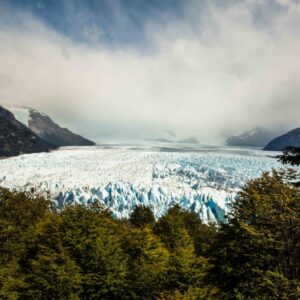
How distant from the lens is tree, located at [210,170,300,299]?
16922 millimetres

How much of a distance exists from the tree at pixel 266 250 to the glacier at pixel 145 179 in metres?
36.3

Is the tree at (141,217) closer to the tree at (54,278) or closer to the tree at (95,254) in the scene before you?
the tree at (95,254)

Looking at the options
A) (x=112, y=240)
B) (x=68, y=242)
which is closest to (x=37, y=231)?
(x=68, y=242)

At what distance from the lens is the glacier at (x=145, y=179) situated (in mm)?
62281

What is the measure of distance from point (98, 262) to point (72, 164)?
53.8m

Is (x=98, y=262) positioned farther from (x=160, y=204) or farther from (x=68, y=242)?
(x=160, y=204)

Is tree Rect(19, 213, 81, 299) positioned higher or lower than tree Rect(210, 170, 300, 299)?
lower

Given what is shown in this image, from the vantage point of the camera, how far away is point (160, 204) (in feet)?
208

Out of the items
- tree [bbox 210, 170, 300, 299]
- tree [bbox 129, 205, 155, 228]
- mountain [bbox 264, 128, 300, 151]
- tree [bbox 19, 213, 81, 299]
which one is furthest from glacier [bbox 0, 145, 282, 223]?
mountain [bbox 264, 128, 300, 151]

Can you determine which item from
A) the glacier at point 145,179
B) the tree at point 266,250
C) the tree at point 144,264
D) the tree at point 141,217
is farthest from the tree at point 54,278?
the glacier at point 145,179

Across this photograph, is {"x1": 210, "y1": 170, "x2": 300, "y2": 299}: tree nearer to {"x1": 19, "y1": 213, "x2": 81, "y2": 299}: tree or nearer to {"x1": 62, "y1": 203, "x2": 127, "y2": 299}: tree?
{"x1": 62, "y1": 203, "x2": 127, "y2": 299}: tree

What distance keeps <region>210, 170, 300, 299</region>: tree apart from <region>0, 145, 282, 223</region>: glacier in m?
36.3

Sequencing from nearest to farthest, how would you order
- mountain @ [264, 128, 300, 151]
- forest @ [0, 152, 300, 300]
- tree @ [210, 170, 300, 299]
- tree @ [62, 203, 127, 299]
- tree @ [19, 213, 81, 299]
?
1. tree @ [210, 170, 300, 299]
2. forest @ [0, 152, 300, 300]
3. tree @ [19, 213, 81, 299]
4. tree @ [62, 203, 127, 299]
5. mountain @ [264, 128, 300, 151]

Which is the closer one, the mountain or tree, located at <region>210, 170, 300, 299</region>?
tree, located at <region>210, 170, 300, 299</region>
